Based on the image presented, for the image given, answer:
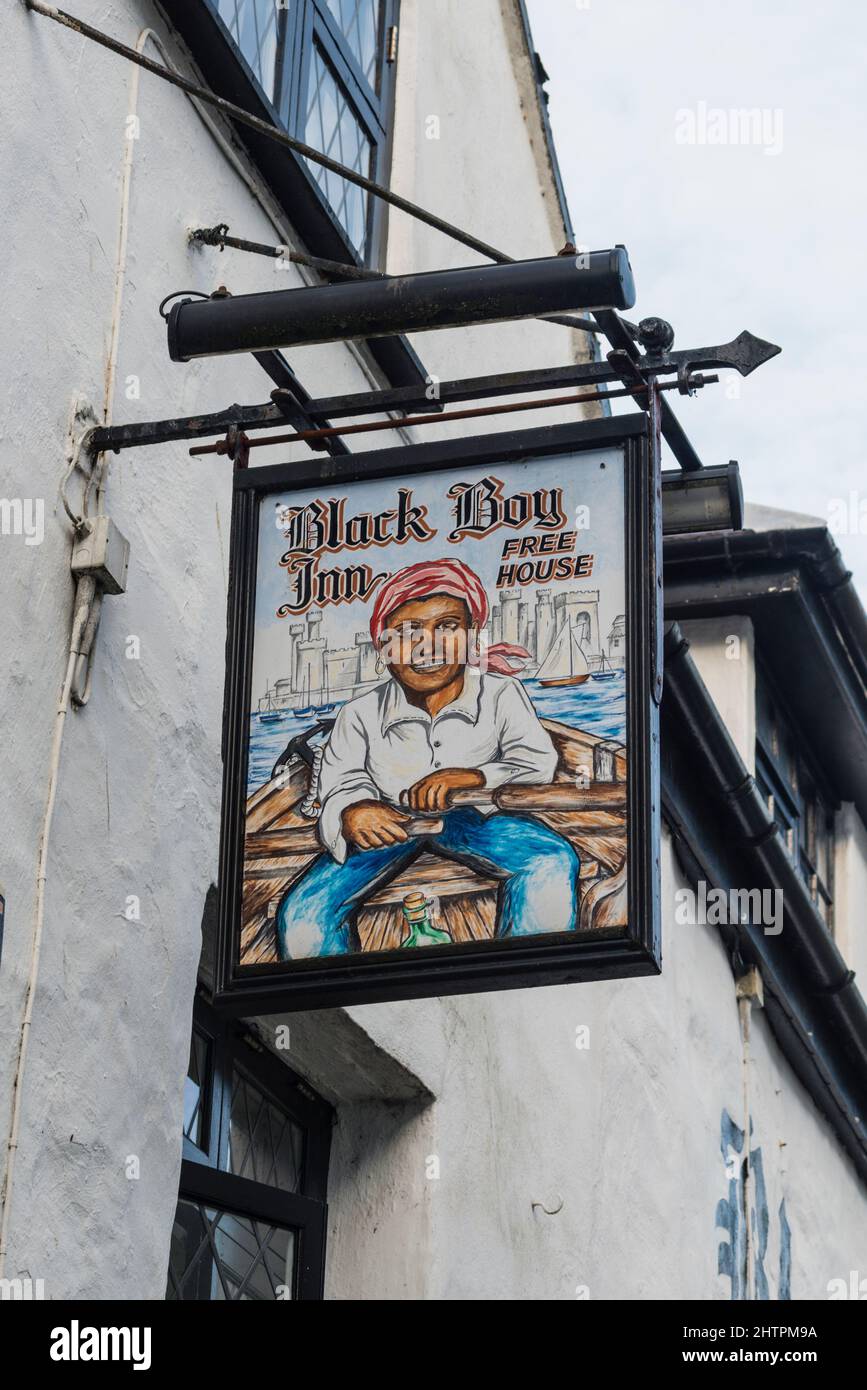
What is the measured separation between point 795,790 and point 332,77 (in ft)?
18.7

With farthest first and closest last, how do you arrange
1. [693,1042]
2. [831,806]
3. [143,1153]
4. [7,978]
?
1. [831,806]
2. [693,1042]
3. [143,1153]
4. [7,978]

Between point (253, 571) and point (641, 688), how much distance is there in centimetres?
99

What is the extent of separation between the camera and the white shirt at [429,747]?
4906mm

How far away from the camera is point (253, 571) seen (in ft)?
17.4

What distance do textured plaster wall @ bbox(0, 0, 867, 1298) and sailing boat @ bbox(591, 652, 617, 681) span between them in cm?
121

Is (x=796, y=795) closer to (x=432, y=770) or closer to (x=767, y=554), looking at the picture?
(x=767, y=554)

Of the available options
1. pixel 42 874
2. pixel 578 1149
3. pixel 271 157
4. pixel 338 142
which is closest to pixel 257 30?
pixel 271 157

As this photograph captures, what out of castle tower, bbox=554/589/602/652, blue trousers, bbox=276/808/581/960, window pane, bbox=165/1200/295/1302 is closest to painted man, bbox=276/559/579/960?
blue trousers, bbox=276/808/581/960

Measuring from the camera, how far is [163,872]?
5559 millimetres

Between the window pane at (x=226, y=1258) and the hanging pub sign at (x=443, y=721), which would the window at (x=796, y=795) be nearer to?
the window pane at (x=226, y=1258)

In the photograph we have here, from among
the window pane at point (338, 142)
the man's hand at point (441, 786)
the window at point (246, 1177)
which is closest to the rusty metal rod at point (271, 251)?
the window pane at point (338, 142)

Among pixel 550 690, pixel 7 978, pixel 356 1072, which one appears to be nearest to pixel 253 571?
pixel 550 690

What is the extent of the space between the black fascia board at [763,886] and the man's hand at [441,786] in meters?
4.00

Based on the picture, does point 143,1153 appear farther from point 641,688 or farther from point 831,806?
point 831,806
